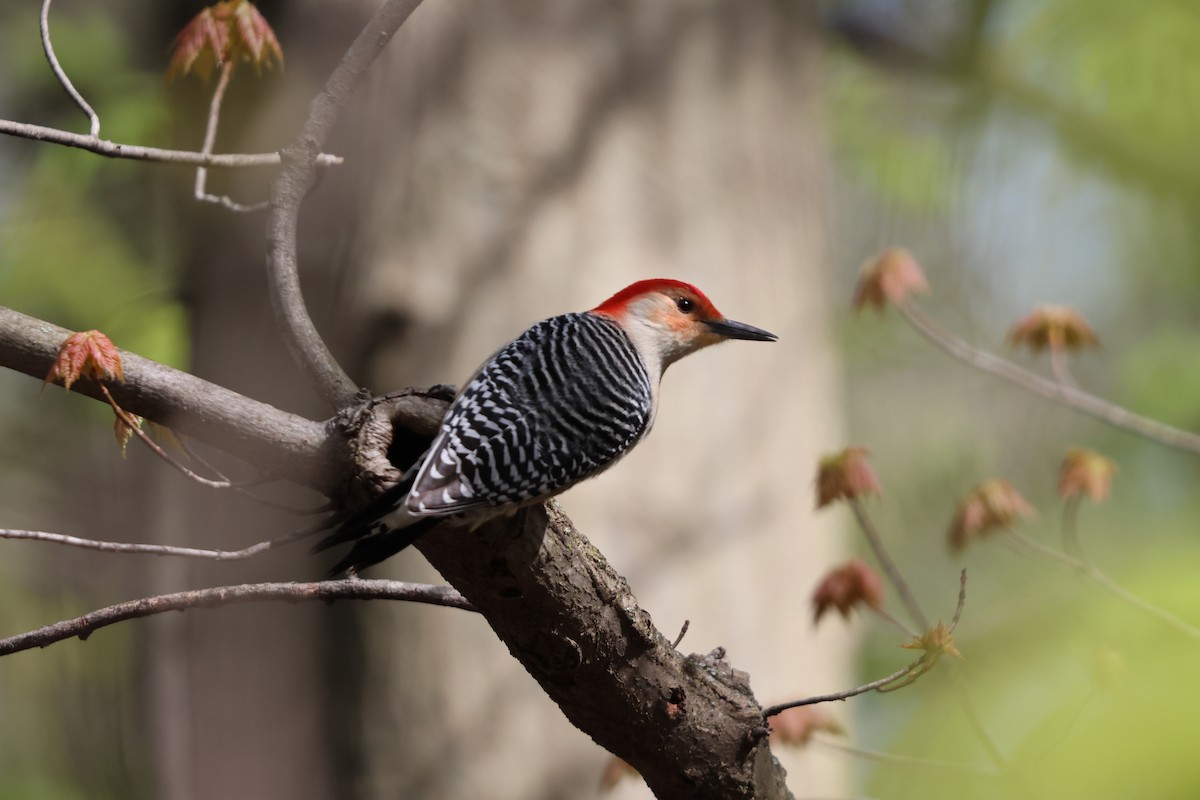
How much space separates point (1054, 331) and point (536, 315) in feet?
4.75

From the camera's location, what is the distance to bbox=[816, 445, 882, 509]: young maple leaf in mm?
2424

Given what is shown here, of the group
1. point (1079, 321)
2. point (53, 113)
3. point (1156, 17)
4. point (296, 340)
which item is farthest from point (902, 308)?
point (53, 113)

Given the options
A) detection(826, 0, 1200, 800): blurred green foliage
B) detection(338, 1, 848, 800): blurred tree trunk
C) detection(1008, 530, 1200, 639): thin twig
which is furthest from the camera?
detection(338, 1, 848, 800): blurred tree trunk

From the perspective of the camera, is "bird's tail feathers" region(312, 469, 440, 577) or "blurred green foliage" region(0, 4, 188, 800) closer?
"bird's tail feathers" region(312, 469, 440, 577)

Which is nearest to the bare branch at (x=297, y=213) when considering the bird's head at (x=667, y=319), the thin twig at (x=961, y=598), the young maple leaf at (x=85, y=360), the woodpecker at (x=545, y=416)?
the woodpecker at (x=545, y=416)

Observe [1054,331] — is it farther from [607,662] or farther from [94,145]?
[94,145]

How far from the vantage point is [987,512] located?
2.66 metres

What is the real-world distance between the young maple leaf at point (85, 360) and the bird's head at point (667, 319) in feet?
4.19

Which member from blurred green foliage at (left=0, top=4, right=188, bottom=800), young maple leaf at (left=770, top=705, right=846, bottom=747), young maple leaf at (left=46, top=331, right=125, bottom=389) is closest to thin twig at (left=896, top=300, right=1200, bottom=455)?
young maple leaf at (left=770, top=705, right=846, bottom=747)

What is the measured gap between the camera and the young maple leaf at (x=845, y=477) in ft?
7.95

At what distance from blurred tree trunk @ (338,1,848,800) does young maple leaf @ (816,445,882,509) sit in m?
0.72

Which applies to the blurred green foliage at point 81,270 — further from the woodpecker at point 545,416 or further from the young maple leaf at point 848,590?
the young maple leaf at point 848,590

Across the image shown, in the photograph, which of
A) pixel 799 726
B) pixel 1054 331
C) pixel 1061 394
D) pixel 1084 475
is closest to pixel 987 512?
pixel 1084 475

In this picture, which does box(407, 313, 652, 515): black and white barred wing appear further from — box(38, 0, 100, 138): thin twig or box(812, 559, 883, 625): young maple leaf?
box(812, 559, 883, 625): young maple leaf
